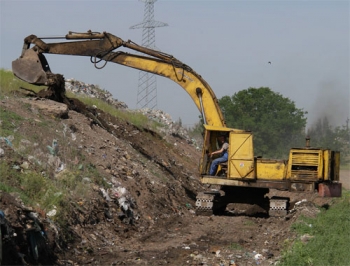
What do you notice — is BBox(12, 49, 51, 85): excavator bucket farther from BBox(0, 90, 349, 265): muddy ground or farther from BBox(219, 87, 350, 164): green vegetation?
BBox(219, 87, 350, 164): green vegetation

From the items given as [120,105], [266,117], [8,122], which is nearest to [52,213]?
[8,122]

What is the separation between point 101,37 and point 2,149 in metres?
7.74

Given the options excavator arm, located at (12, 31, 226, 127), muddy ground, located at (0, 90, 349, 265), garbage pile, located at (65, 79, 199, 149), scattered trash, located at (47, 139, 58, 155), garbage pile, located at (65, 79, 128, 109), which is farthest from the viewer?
garbage pile, located at (65, 79, 199, 149)

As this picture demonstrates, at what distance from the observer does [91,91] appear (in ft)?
99.6

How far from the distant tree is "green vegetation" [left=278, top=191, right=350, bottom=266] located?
3645 centimetres

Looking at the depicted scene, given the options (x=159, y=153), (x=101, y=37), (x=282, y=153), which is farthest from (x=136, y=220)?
(x=282, y=153)

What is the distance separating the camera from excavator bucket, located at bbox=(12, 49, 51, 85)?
2048 cm

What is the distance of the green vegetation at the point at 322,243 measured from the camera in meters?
10.9

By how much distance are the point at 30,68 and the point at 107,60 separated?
2.37 meters

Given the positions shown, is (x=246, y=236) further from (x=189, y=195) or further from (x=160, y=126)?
(x=160, y=126)

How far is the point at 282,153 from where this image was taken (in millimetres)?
49594

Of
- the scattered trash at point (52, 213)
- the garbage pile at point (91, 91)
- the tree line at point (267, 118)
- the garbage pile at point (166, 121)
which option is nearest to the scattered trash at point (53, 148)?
the scattered trash at point (52, 213)

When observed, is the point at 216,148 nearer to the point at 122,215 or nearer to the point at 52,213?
the point at 122,215

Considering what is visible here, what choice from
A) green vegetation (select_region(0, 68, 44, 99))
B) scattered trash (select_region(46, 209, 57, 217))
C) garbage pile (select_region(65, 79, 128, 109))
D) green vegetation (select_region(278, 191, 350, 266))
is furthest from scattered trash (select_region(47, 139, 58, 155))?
garbage pile (select_region(65, 79, 128, 109))
